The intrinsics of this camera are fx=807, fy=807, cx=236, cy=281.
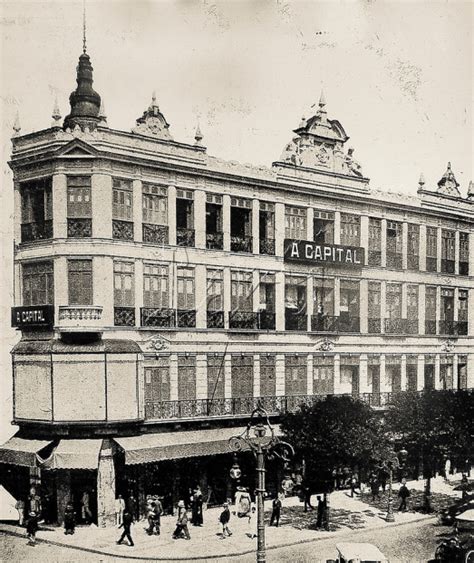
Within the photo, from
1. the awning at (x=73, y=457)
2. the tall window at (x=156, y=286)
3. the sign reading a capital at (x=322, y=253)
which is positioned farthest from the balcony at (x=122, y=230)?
the sign reading a capital at (x=322, y=253)

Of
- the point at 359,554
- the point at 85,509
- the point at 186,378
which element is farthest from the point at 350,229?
the point at 359,554

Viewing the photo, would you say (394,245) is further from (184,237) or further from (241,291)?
(184,237)

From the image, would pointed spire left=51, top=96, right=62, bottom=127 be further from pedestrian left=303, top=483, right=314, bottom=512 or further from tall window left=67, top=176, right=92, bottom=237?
pedestrian left=303, top=483, right=314, bottom=512

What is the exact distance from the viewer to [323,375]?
36.4m

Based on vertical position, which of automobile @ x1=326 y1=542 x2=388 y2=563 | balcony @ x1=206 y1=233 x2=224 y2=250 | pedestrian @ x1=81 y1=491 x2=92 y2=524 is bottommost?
pedestrian @ x1=81 y1=491 x2=92 y2=524

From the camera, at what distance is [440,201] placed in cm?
4212

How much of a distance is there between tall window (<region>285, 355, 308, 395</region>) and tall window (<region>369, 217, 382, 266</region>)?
20.6ft

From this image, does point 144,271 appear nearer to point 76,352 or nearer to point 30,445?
point 76,352

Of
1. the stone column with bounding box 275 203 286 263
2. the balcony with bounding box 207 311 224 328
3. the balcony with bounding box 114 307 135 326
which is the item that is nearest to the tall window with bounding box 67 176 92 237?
the balcony with bounding box 114 307 135 326

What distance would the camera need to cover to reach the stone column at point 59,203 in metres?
28.8

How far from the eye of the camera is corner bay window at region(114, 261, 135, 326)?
2947 cm

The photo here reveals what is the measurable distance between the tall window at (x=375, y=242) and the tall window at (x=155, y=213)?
11767mm

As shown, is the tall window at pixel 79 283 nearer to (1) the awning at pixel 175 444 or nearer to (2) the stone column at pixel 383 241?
(1) the awning at pixel 175 444

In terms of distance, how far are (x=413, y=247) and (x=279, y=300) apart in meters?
9.22
